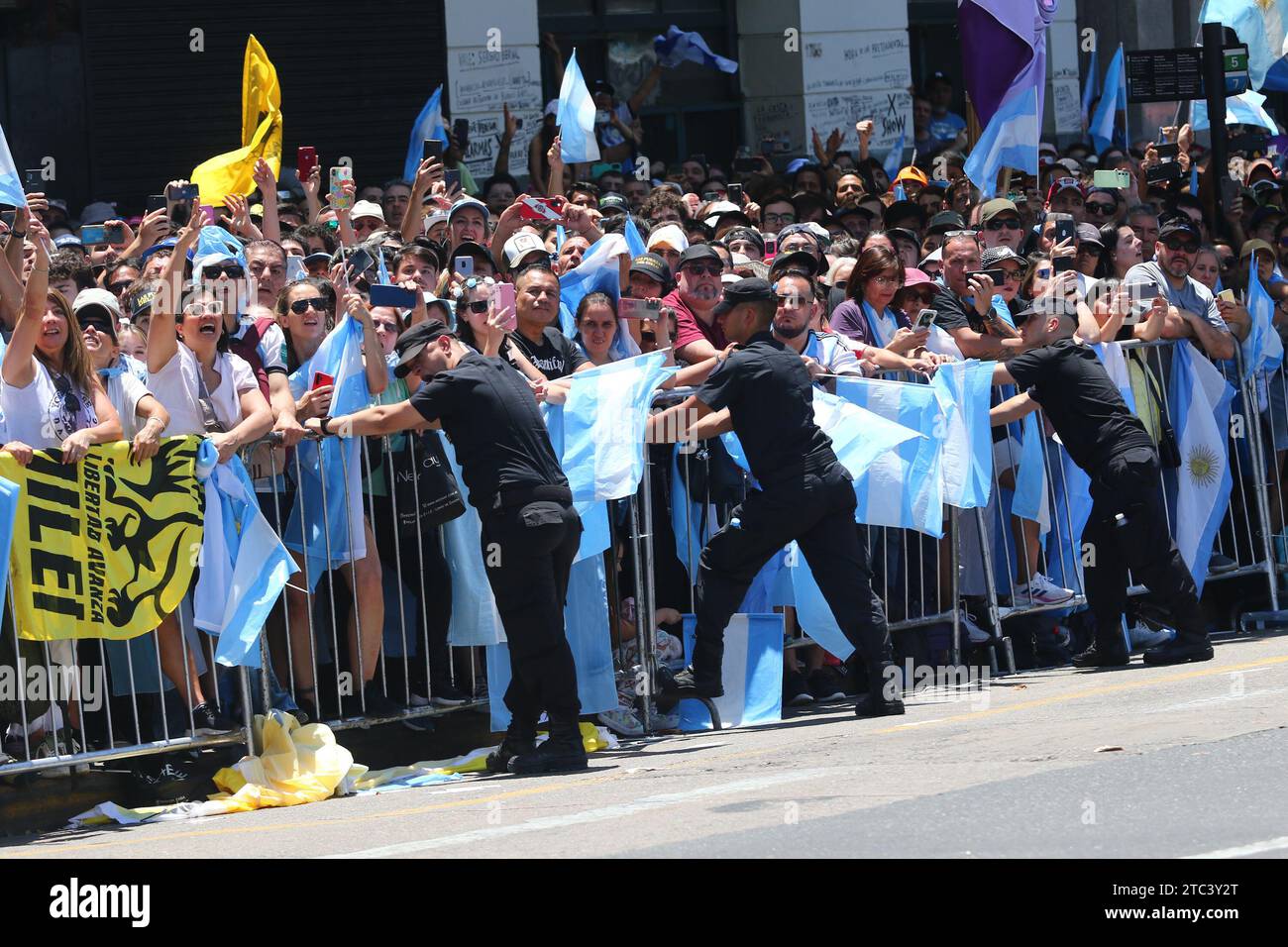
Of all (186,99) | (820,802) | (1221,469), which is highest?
(186,99)

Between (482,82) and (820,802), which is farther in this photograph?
(482,82)

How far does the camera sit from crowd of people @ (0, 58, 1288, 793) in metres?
8.91

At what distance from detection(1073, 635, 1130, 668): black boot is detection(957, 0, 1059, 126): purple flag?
4926 millimetres

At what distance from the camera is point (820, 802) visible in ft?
24.2

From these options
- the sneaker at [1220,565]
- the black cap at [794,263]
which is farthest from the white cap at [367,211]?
the sneaker at [1220,565]

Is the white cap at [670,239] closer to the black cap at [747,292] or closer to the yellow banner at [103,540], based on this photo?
the black cap at [747,292]

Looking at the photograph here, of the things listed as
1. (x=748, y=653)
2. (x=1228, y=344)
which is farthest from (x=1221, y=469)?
(x=748, y=653)

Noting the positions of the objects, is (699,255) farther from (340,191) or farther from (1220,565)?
(1220,565)

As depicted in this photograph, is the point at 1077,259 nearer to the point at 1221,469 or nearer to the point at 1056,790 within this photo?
the point at 1221,469

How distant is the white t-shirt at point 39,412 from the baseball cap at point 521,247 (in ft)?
10.1

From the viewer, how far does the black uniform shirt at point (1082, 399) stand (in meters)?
10.9

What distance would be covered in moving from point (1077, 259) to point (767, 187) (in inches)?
171

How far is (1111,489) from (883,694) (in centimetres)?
203

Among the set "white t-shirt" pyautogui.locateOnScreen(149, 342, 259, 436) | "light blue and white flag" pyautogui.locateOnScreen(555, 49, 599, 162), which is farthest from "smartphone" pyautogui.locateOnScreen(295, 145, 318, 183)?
"white t-shirt" pyautogui.locateOnScreen(149, 342, 259, 436)
